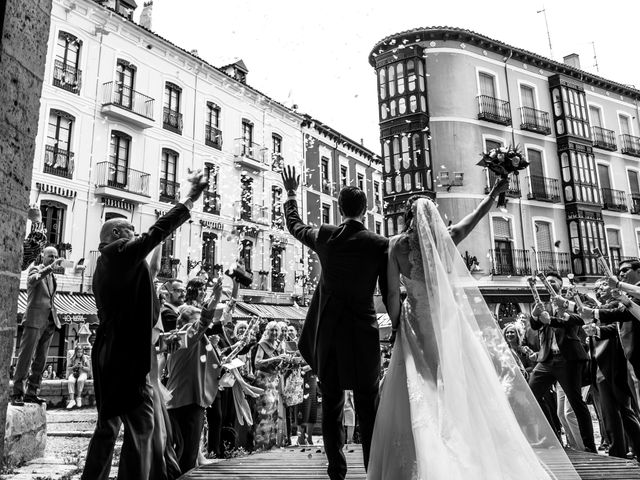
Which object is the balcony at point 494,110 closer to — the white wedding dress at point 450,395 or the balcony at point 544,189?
the balcony at point 544,189

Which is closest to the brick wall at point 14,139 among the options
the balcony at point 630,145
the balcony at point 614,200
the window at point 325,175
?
the window at point 325,175

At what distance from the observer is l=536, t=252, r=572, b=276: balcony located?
25.4m

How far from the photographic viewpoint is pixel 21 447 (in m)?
5.32

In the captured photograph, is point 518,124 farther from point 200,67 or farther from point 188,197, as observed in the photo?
point 188,197

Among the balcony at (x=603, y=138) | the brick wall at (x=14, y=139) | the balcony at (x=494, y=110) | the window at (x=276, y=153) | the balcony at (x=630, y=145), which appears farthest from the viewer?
the balcony at (x=630, y=145)

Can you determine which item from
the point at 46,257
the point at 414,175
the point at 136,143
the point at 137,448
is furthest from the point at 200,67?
the point at 137,448

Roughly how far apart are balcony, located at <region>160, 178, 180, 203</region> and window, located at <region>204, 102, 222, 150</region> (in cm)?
290

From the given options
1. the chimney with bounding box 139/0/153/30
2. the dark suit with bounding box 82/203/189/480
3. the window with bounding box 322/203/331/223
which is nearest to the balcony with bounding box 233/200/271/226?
the window with bounding box 322/203/331/223

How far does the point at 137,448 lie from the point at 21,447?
9.58 feet

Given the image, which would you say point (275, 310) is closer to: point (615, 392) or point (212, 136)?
point (212, 136)

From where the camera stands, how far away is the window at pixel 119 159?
66.1 feet

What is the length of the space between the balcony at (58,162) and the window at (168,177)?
13.3 ft

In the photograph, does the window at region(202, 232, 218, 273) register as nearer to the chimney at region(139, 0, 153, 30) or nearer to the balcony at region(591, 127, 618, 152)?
the chimney at region(139, 0, 153, 30)

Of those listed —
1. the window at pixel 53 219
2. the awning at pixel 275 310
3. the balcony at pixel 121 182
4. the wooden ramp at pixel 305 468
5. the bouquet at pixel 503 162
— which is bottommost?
the wooden ramp at pixel 305 468
